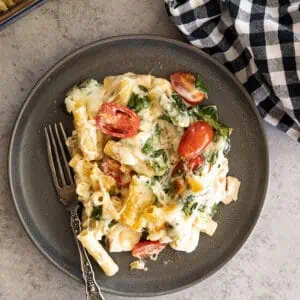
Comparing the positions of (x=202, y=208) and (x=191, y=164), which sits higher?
(x=191, y=164)

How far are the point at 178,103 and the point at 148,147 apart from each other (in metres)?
0.21

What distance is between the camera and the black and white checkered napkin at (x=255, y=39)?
2225 millimetres

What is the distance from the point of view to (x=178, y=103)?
86.7 inches

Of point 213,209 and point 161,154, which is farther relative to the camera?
point 213,209

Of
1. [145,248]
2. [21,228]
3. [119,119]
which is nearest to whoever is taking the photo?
[119,119]

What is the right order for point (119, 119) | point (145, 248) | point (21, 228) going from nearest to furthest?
point (119, 119), point (145, 248), point (21, 228)

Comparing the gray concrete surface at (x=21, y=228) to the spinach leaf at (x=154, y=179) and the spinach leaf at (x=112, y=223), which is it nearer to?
the spinach leaf at (x=112, y=223)

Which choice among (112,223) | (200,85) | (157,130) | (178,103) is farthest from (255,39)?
(112,223)

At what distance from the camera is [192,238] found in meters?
2.29

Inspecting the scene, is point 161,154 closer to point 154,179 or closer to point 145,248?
point 154,179

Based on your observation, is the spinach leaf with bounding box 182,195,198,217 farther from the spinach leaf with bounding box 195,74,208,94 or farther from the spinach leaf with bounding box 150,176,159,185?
the spinach leaf with bounding box 195,74,208,94

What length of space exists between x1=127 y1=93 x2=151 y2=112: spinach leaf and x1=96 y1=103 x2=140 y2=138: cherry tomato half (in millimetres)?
30

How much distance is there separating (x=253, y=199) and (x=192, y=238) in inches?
11.8

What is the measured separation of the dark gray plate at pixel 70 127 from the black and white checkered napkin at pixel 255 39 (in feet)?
0.26
